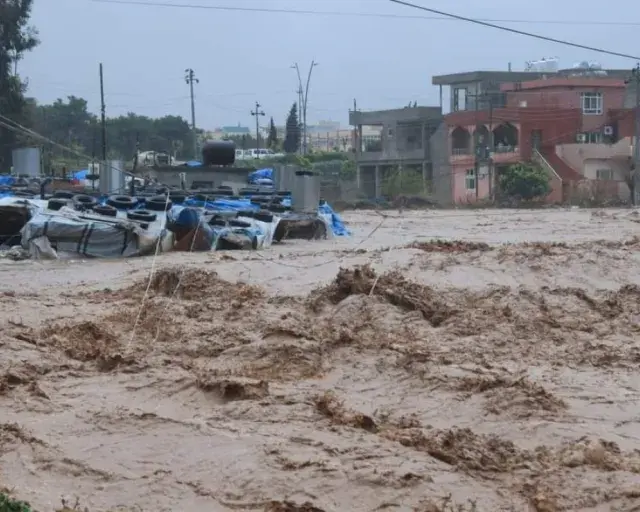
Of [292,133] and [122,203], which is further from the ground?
[292,133]

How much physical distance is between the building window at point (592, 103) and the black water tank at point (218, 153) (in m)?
26.2

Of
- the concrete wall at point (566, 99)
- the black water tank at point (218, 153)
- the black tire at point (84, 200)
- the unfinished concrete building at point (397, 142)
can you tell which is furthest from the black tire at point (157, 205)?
the unfinished concrete building at point (397, 142)

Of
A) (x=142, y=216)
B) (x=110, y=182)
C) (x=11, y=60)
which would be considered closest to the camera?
(x=142, y=216)

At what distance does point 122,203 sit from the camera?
71.7 ft

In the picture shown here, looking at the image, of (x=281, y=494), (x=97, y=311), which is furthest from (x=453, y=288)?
(x=281, y=494)

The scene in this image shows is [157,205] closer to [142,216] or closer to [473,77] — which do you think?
[142,216]

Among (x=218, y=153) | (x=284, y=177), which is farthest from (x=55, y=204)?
(x=218, y=153)

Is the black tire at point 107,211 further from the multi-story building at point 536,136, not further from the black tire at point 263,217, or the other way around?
the multi-story building at point 536,136

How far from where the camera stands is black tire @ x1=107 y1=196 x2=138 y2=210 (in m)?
21.8

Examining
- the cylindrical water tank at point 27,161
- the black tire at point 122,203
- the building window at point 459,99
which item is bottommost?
the black tire at point 122,203

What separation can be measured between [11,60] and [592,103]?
28.8 meters

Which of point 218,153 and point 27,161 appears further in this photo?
point 27,161

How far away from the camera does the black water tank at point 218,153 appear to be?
110ft

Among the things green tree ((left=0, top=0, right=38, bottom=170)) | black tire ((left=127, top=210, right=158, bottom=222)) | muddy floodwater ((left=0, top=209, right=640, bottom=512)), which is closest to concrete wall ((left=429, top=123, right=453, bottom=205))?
green tree ((left=0, top=0, right=38, bottom=170))
